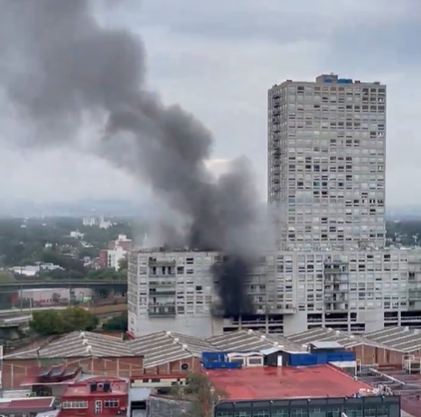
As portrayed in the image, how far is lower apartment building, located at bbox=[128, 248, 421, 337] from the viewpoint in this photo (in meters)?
27.8

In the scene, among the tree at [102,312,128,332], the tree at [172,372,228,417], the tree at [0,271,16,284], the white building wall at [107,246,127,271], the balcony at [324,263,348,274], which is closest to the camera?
the tree at [172,372,228,417]

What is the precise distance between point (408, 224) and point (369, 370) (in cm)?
5809

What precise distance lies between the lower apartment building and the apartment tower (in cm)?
460

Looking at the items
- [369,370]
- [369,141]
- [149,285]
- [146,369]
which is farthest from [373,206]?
[146,369]

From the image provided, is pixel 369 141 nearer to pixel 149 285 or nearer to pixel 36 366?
pixel 149 285

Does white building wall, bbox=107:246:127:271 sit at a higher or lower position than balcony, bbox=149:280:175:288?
higher

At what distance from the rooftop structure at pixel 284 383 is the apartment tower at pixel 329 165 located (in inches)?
586

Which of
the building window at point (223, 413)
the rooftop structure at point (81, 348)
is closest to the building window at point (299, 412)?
the building window at point (223, 413)

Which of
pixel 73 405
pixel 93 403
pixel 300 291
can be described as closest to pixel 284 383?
pixel 93 403

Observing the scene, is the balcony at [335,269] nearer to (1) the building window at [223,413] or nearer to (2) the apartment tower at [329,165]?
(2) the apartment tower at [329,165]

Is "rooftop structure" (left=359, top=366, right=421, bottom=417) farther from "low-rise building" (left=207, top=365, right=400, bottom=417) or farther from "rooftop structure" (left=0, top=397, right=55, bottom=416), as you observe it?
"rooftop structure" (left=0, top=397, right=55, bottom=416)

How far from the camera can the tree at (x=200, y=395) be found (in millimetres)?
14856

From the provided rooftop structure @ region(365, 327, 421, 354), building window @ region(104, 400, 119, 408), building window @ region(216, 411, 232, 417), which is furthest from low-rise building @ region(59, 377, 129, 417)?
rooftop structure @ region(365, 327, 421, 354)

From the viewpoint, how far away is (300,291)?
28.7 m
